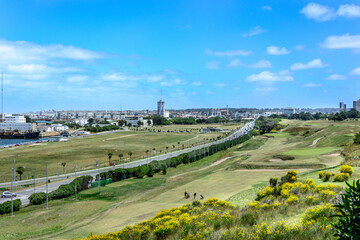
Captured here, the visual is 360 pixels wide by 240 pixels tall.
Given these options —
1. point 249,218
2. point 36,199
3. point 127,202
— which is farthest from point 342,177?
point 36,199

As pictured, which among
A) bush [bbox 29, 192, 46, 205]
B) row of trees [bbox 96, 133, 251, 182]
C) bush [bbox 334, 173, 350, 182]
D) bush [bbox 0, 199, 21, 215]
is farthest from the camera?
row of trees [bbox 96, 133, 251, 182]

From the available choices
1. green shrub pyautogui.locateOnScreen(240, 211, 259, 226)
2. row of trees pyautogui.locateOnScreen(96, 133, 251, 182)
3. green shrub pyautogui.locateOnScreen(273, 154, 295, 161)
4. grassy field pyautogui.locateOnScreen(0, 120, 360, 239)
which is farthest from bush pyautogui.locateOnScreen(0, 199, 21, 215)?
green shrub pyautogui.locateOnScreen(273, 154, 295, 161)

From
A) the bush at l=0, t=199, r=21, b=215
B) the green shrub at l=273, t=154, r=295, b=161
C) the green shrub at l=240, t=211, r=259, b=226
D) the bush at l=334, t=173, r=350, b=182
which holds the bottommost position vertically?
the bush at l=0, t=199, r=21, b=215

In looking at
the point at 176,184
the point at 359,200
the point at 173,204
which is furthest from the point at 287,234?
the point at 176,184

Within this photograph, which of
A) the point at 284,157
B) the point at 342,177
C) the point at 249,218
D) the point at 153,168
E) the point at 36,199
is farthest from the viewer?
the point at 153,168

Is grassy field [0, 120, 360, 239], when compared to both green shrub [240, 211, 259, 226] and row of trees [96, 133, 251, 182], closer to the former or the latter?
green shrub [240, 211, 259, 226]

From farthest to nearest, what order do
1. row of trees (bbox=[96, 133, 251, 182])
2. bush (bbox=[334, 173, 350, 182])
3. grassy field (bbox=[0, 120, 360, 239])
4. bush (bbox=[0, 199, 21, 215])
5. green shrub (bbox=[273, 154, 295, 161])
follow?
green shrub (bbox=[273, 154, 295, 161]) → row of trees (bbox=[96, 133, 251, 182]) → bush (bbox=[0, 199, 21, 215]) → grassy field (bbox=[0, 120, 360, 239]) → bush (bbox=[334, 173, 350, 182])

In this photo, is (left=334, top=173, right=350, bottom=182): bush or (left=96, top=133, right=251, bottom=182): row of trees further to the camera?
(left=96, top=133, right=251, bottom=182): row of trees

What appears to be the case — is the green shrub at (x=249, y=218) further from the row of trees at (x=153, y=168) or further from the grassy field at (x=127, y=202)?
the row of trees at (x=153, y=168)

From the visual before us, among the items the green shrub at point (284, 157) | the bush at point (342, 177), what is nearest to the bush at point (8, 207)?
the bush at point (342, 177)

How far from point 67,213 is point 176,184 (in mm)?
15832

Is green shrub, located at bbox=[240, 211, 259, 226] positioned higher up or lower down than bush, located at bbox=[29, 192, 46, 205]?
higher up

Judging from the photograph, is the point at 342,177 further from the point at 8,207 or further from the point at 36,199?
the point at 8,207

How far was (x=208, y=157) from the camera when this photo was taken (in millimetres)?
77938
